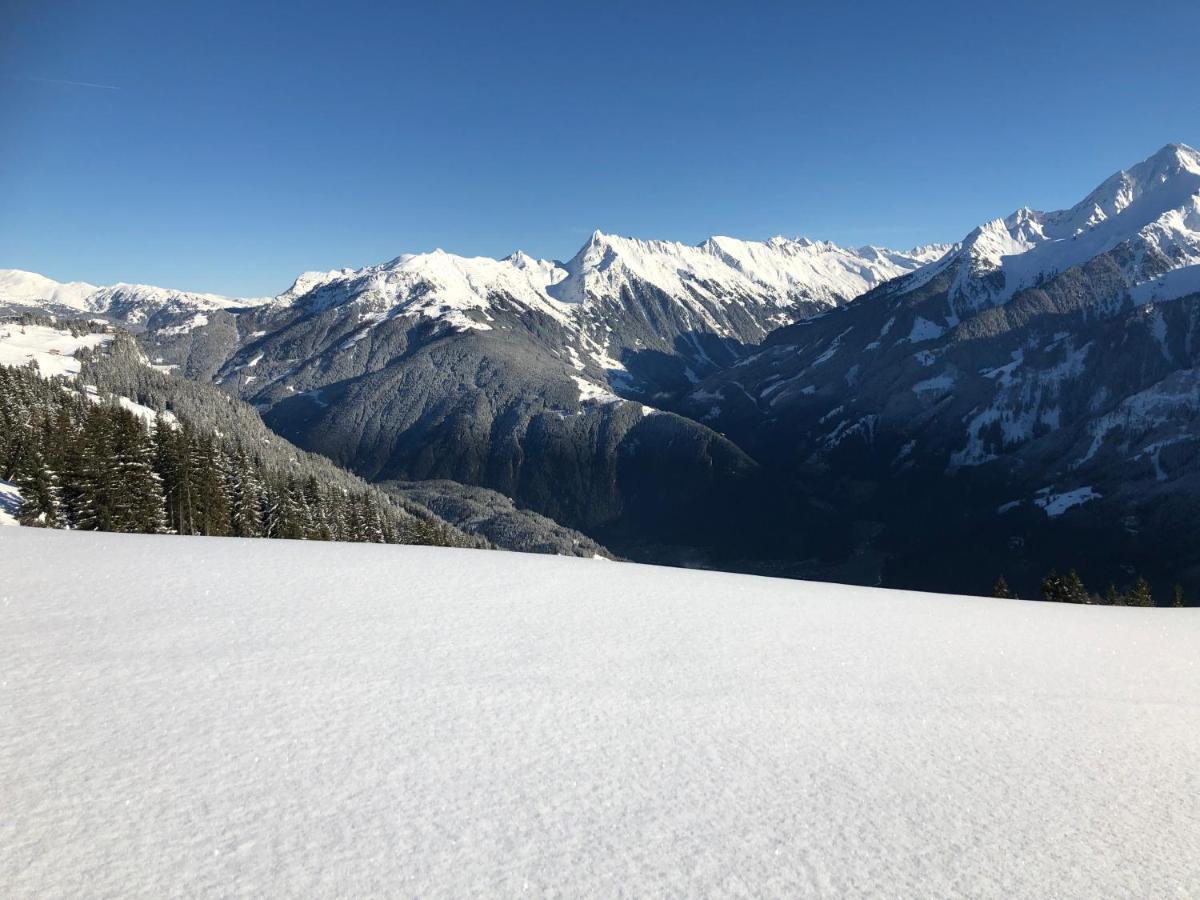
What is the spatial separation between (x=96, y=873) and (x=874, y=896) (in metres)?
6.95

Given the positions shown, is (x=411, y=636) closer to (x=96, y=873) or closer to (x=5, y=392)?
(x=96, y=873)

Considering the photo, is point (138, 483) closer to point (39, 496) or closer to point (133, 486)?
point (133, 486)

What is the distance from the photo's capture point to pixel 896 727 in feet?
30.5

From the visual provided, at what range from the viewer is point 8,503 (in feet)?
132

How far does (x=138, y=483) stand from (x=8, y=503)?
7.28 meters

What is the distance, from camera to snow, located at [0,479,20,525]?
37.3 m

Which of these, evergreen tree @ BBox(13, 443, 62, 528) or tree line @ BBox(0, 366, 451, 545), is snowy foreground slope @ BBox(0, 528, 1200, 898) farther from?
tree line @ BBox(0, 366, 451, 545)

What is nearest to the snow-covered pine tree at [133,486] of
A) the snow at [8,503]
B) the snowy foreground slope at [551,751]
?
the snow at [8,503]

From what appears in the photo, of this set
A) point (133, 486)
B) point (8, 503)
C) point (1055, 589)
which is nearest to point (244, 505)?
point (133, 486)

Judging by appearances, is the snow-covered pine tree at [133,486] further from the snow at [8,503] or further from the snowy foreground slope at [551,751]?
the snowy foreground slope at [551,751]

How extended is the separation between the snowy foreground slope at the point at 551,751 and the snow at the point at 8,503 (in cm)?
3132

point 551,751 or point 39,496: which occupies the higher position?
point 39,496

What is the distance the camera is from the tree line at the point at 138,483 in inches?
1550

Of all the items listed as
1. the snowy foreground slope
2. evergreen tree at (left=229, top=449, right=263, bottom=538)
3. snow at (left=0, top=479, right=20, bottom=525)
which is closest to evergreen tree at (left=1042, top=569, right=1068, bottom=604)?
the snowy foreground slope
